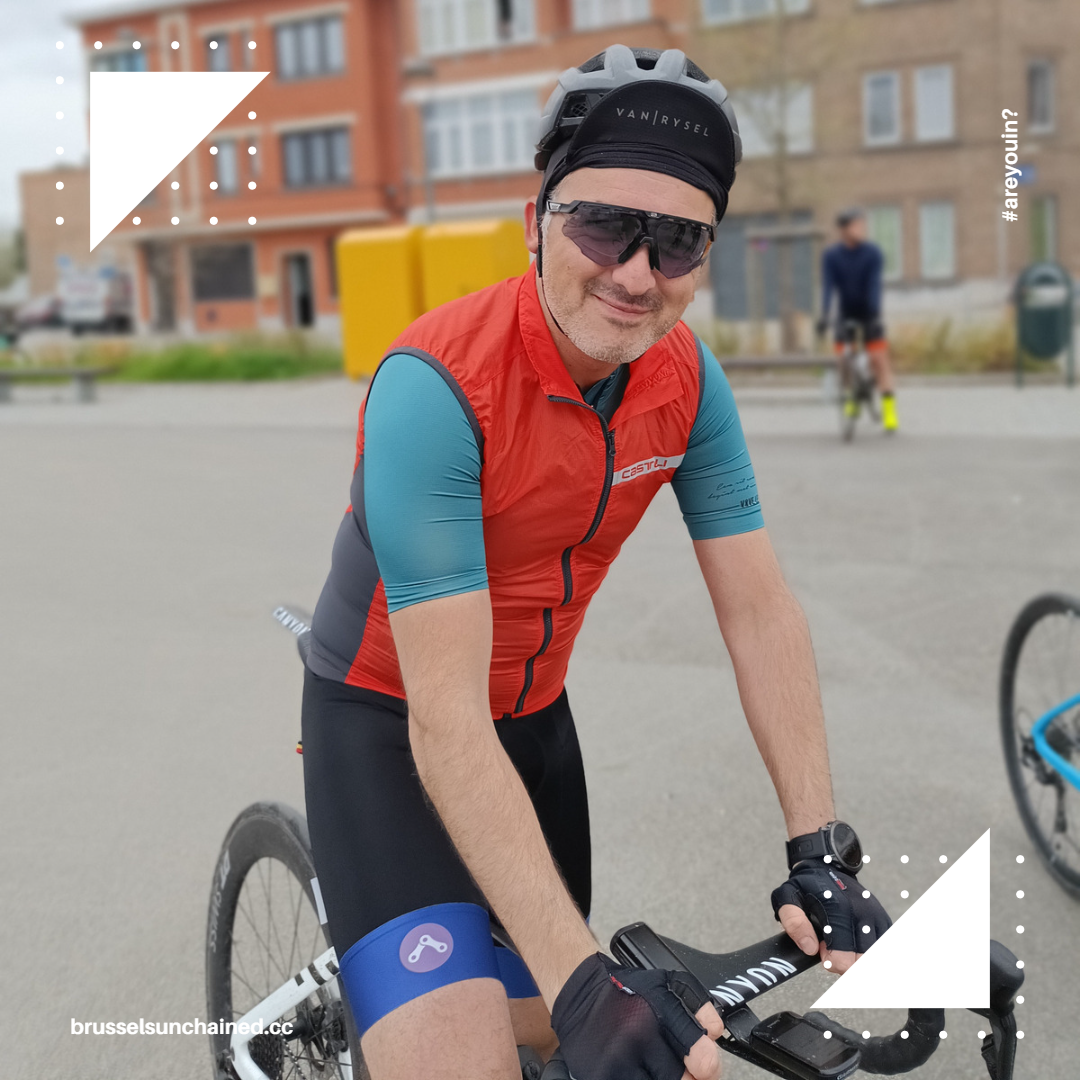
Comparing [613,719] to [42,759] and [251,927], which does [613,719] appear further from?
[251,927]

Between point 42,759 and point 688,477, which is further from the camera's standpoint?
point 42,759

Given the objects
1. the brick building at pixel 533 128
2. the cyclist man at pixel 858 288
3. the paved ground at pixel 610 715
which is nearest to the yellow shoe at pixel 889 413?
the cyclist man at pixel 858 288

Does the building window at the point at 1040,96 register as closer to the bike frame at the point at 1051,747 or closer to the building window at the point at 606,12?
the building window at the point at 606,12

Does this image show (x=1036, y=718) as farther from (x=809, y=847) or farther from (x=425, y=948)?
(x=425, y=948)

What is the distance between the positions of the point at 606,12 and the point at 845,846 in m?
40.9

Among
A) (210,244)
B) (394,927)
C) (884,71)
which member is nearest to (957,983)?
(394,927)

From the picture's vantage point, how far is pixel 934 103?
36.5 meters

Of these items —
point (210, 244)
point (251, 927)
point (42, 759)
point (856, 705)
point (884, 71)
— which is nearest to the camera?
point (251, 927)

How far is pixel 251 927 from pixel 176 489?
927 centimetres

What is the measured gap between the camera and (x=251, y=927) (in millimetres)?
2838

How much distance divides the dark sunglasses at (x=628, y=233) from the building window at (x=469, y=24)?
41670mm

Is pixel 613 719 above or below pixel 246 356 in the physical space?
below

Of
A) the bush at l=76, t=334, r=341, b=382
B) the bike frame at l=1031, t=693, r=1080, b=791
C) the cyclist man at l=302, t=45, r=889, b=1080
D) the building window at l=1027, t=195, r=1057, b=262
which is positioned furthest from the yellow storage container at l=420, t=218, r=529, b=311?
the building window at l=1027, t=195, r=1057, b=262

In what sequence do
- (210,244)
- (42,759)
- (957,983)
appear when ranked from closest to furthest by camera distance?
(957,983) < (42,759) < (210,244)
